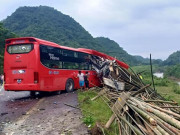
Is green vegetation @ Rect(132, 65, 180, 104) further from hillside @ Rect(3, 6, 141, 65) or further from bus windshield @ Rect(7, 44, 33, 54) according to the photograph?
hillside @ Rect(3, 6, 141, 65)

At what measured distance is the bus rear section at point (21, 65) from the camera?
11.4 m

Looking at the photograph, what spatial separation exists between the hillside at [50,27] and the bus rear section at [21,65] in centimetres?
5147

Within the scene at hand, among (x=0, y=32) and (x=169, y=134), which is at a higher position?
(x=0, y=32)

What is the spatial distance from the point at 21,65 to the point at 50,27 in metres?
65.7

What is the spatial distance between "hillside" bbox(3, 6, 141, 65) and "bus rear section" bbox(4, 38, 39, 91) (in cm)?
5147

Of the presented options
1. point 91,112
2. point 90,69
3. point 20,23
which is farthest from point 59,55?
point 20,23

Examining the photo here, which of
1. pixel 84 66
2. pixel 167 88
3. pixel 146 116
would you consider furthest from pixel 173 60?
pixel 146 116

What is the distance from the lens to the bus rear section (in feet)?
37.3

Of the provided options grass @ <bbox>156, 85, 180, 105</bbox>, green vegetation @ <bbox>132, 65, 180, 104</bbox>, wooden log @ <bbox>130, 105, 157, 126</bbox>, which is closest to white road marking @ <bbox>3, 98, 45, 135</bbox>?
wooden log @ <bbox>130, 105, 157, 126</bbox>

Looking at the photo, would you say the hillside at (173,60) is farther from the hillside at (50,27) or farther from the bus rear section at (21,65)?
the bus rear section at (21,65)

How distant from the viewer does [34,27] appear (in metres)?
Result: 70.6

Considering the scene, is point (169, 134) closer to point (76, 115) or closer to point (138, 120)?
point (138, 120)

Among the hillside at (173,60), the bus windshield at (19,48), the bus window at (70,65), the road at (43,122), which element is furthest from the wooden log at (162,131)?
the hillside at (173,60)

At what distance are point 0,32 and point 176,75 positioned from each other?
41.9 meters
